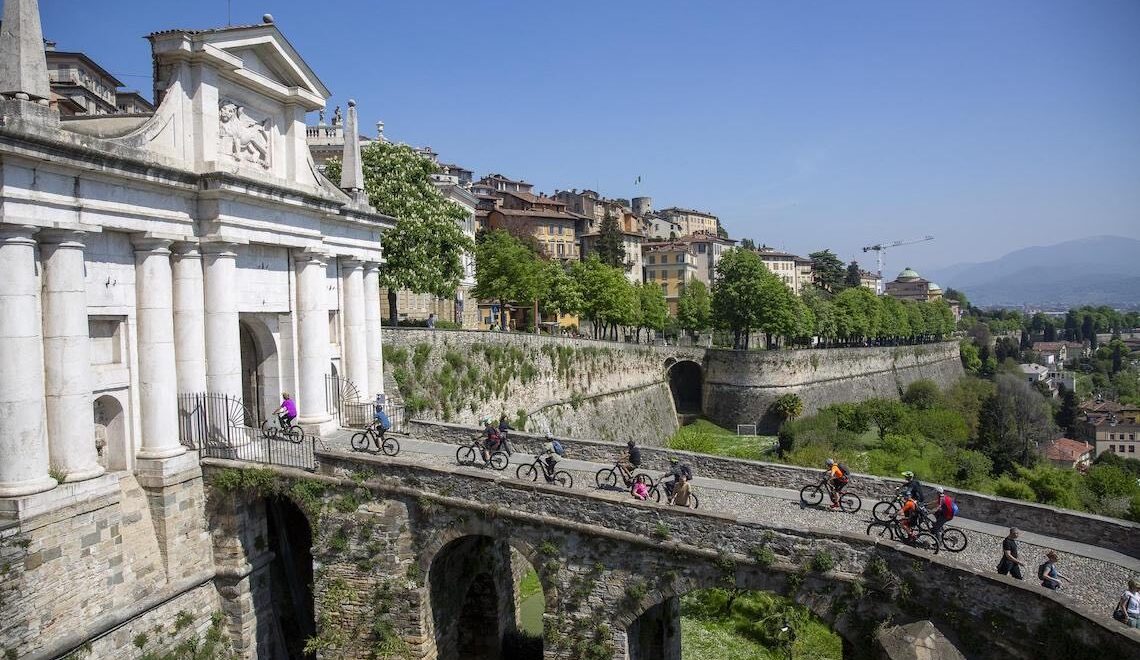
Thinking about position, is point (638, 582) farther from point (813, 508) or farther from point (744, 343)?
point (744, 343)

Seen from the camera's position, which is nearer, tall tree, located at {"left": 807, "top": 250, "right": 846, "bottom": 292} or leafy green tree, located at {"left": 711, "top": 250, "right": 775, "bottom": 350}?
leafy green tree, located at {"left": 711, "top": 250, "right": 775, "bottom": 350}

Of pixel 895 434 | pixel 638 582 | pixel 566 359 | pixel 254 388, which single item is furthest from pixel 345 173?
pixel 895 434

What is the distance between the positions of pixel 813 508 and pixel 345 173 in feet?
58.6

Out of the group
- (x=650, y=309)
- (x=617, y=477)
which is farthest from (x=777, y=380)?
(x=617, y=477)

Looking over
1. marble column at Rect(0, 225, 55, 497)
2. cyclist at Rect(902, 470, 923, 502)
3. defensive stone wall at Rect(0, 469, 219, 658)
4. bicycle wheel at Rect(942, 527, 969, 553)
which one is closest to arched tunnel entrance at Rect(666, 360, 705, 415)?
cyclist at Rect(902, 470, 923, 502)

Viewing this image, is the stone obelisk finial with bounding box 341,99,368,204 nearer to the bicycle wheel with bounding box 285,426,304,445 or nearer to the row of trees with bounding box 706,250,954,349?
the bicycle wheel with bounding box 285,426,304,445

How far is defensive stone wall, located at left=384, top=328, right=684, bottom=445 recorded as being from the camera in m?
32.8

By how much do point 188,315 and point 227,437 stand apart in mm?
3135

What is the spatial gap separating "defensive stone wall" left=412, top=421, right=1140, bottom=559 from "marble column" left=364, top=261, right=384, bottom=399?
291 centimetres

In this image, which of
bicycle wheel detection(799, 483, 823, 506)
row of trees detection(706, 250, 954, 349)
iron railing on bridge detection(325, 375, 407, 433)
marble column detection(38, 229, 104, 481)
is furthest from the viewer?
row of trees detection(706, 250, 954, 349)

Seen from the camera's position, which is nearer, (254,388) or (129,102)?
(254,388)

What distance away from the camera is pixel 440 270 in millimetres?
39188

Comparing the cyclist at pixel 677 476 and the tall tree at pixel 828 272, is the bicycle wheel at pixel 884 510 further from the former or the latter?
the tall tree at pixel 828 272

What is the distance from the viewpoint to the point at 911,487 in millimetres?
15969
